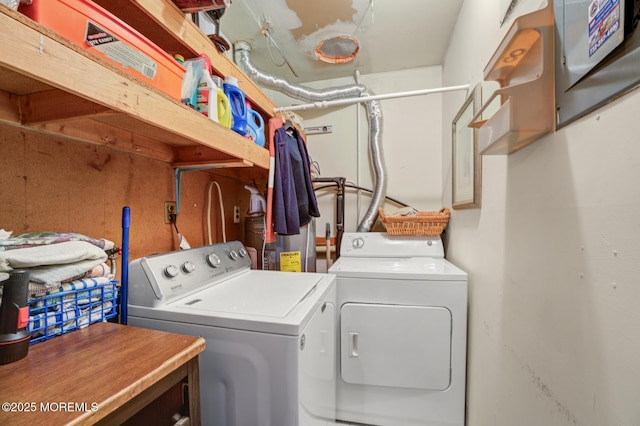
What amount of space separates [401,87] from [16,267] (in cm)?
278

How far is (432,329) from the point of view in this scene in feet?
4.67

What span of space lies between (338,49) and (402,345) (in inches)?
88.7

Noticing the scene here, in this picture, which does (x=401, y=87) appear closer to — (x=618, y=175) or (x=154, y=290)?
(x=618, y=175)

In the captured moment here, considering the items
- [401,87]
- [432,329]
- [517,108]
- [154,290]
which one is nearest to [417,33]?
[401,87]

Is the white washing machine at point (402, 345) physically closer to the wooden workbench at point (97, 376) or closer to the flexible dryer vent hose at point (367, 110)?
Answer: the flexible dryer vent hose at point (367, 110)

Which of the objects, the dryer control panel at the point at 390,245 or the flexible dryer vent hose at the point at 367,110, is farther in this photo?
the flexible dryer vent hose at the point at 367,110

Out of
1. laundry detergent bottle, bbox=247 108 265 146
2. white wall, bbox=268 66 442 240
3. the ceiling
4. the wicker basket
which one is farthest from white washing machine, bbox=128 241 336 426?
the ceiling

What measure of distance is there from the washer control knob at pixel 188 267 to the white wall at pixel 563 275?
131 centimetres

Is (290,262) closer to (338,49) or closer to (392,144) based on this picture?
(392,144)

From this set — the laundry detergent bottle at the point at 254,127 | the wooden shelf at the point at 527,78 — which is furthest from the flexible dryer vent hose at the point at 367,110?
the wooden shelf at the point at 527,78

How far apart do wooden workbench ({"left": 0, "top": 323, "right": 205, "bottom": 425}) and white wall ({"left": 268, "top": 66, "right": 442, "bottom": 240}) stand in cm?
192

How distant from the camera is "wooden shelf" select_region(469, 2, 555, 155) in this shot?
0.68 meters

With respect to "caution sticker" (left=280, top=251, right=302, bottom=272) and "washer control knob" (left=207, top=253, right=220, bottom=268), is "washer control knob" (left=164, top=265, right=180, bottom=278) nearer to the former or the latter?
"washer control knob" (left=207, top=253, right=220, bottom=268)

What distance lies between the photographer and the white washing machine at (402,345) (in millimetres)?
1417
